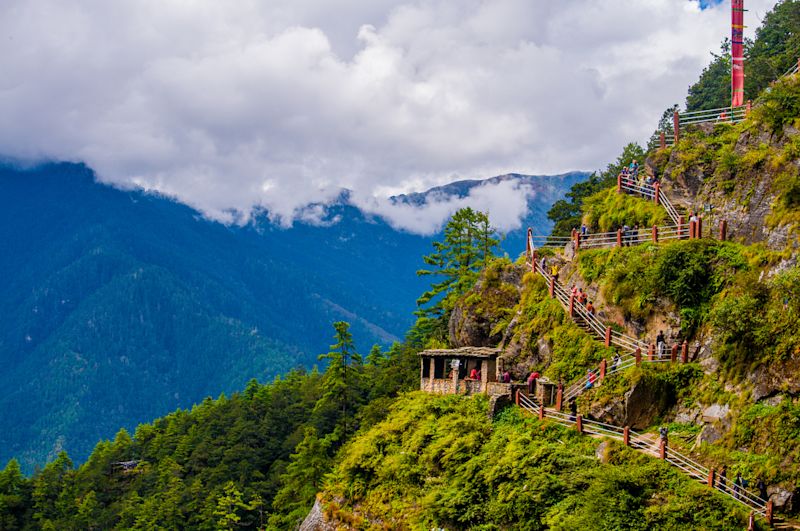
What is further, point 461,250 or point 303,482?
point 461,250

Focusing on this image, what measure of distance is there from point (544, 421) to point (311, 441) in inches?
1260

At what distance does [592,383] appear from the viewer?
1613 inches

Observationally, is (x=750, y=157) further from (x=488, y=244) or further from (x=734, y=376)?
(x=488, y=244)

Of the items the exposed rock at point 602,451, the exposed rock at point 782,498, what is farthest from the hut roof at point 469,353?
the exposed rock at point 782,498

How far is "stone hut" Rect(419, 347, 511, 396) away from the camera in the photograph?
157ft

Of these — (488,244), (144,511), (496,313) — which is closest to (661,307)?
(496,313)

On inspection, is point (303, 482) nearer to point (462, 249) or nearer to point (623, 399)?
point (462, 249)

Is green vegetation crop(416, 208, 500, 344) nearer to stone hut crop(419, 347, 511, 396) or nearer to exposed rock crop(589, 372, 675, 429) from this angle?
stone hut crop(419, 347, 511, 396)

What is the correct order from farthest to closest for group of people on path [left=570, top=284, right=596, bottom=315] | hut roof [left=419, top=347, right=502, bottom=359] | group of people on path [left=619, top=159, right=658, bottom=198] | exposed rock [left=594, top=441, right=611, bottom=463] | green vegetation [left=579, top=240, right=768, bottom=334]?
1. group of people on path [left=619, top=159, right=658, bottom=198]
2. hut roof [left=419, top=347, right=502, bottom=359]
3. group of people on path [left=570, top=284, right=596, bottom=315]
4. green vegetation [left=579, top=240, right=768, bottom=334]
5. exposed rock [left=594, top=441, right=611, bottom=463]

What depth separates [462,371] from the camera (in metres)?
49.7

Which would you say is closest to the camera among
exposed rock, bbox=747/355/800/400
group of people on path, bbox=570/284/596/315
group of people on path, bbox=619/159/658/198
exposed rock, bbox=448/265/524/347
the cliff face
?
exposed rock, bbox=747/355/800/400

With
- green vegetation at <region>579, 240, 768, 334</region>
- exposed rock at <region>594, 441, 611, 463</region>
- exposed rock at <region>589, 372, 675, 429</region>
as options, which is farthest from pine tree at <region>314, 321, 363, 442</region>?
exposed rock at <region>594, 441, 611, 463</region>

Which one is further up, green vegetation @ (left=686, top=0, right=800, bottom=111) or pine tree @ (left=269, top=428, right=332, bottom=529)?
green vegetation @ (left=686, top=0, right=800, bottom=111)

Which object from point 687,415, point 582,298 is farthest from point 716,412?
point 582,298
